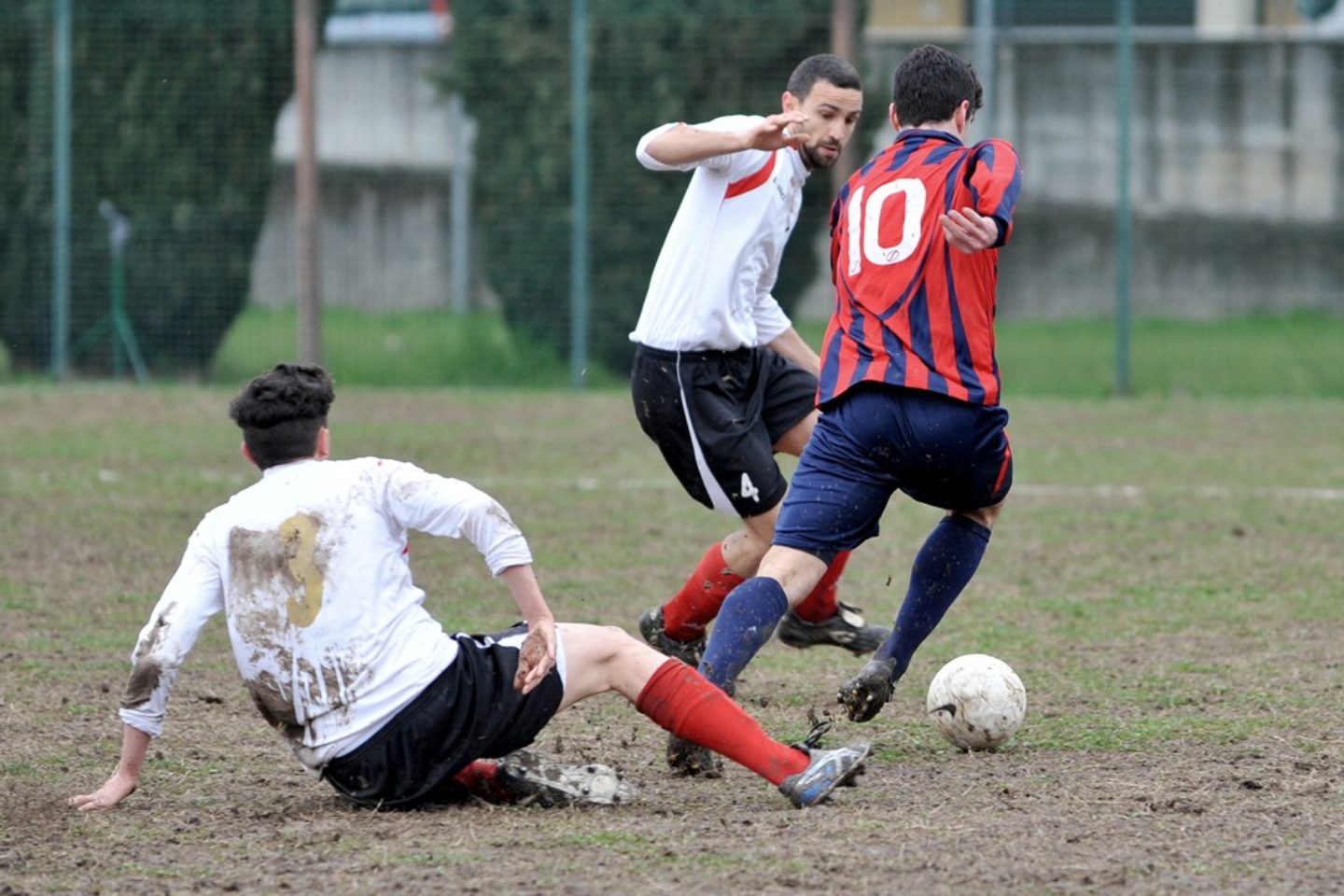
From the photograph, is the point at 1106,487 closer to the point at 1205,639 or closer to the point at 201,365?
the point at 1205,639

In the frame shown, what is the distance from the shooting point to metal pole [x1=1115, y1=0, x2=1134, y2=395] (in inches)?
610

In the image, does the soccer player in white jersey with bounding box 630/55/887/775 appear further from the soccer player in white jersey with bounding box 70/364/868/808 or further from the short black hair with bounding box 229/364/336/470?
the short black hair with bounding box 229/364/336/470

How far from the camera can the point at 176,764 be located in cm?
493

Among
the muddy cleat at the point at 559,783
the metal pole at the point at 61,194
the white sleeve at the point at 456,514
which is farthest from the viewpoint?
the metal pole at the point at 61,194

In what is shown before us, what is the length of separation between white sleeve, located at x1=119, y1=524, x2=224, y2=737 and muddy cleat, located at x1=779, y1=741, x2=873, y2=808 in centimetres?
137

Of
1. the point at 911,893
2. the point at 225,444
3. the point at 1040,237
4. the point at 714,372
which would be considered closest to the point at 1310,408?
the point at 1040,237

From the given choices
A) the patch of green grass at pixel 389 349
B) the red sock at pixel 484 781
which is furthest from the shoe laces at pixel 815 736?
the patch of green grass at pixel 389 349

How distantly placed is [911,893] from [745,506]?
7.65 ft

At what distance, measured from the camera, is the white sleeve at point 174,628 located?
4113 millimetres

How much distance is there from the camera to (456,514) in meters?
4.02

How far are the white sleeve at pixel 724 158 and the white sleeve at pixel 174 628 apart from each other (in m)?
1.77

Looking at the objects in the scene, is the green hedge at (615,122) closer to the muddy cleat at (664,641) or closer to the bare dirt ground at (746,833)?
the muddy cleat at (664,641)

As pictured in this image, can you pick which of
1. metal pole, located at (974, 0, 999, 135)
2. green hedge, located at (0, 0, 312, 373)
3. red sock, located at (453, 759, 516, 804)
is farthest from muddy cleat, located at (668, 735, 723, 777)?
green hedge, located at (0, 0, 312, 373)

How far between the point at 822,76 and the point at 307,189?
36.2 feet
